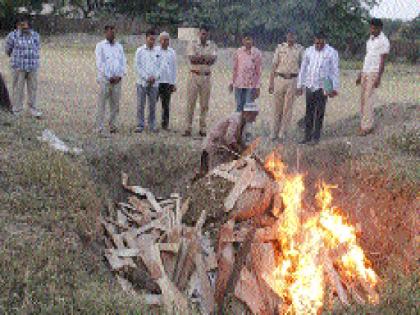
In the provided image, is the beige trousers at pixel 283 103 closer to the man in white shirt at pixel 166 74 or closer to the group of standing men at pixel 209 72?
the group of standing men at pixel 209 72

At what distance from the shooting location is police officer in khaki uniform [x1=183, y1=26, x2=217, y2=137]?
12234 mm

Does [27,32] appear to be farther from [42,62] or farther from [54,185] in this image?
[42,62]

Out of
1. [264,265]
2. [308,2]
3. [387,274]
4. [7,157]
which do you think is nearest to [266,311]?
[264,265]

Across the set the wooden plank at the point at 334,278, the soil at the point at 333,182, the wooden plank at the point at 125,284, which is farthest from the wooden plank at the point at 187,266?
the wooden plank at the point at 334,278

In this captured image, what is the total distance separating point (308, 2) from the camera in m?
31.5

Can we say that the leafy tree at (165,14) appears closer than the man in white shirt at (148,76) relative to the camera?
No

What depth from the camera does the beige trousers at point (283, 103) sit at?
1249 cm

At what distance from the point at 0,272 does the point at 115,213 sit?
3.08 metres

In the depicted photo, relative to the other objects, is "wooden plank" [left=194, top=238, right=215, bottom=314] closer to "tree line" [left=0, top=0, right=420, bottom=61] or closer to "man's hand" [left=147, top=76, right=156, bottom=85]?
"man's hand" [left=147, top=76, right=156, bottom=85]

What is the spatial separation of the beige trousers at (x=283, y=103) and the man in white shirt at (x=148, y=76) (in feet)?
8.45

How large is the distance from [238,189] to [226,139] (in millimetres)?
1313

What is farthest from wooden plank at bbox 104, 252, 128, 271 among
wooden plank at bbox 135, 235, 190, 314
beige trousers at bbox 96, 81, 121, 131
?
beige trousers at bbox 96, 81, 121, 131

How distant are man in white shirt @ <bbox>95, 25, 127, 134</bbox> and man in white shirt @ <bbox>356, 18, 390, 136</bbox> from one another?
504cm

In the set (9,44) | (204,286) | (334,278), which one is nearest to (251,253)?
(204,286)
